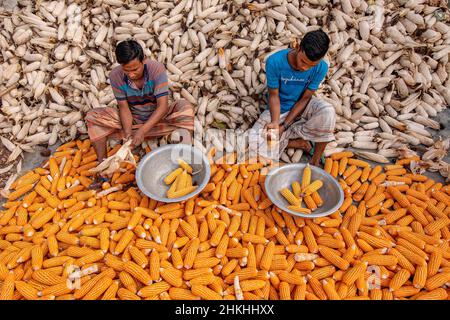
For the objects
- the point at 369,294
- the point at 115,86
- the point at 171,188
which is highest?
the point at 115,86

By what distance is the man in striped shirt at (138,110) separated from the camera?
376 centimetres

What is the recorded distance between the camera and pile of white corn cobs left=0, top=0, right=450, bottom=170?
471 cm

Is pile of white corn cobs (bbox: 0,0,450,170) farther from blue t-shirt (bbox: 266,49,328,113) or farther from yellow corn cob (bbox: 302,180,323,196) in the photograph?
yellow corn cob (bbox: 302,180,323,196)

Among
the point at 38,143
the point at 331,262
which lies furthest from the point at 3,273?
the point at 331,262

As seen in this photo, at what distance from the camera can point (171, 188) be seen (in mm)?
3734

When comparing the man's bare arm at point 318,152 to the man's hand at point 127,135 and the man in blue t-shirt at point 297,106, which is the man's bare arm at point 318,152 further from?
the man's hand at point 127,135

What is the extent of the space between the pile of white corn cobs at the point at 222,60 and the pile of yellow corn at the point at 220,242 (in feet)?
3.12

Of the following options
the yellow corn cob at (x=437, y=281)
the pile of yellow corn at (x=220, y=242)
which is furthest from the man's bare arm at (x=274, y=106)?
the yellow corn cob at (x=437, y=281)

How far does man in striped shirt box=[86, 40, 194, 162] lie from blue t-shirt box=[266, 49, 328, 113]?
1.08 m

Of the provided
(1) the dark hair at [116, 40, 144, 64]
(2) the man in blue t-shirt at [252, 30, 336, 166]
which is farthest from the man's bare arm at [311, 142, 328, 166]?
(1) the dark hair at [116, 40, 144, 64]

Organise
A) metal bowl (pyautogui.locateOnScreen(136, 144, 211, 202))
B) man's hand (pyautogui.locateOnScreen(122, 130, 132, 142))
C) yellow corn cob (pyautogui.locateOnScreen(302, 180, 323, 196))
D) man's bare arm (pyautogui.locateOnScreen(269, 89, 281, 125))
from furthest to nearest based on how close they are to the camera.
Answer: man's bare arm (pyautogui.locateOnScreen(269, 89, 281, 125)), man's hand (pyautogui.locateOnScreen(122, 130, 132, 142)), metal bowl (pyautogui.locateOnScreen(136, 144, 211, 202)), yellow corn cob (pyautogui.locateOnScreen(302, 180, 323, 196))

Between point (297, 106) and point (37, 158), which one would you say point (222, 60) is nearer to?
point (297, 106)

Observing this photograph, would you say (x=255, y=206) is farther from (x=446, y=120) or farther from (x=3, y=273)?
(x=446, y=120)

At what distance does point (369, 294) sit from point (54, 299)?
274cm
